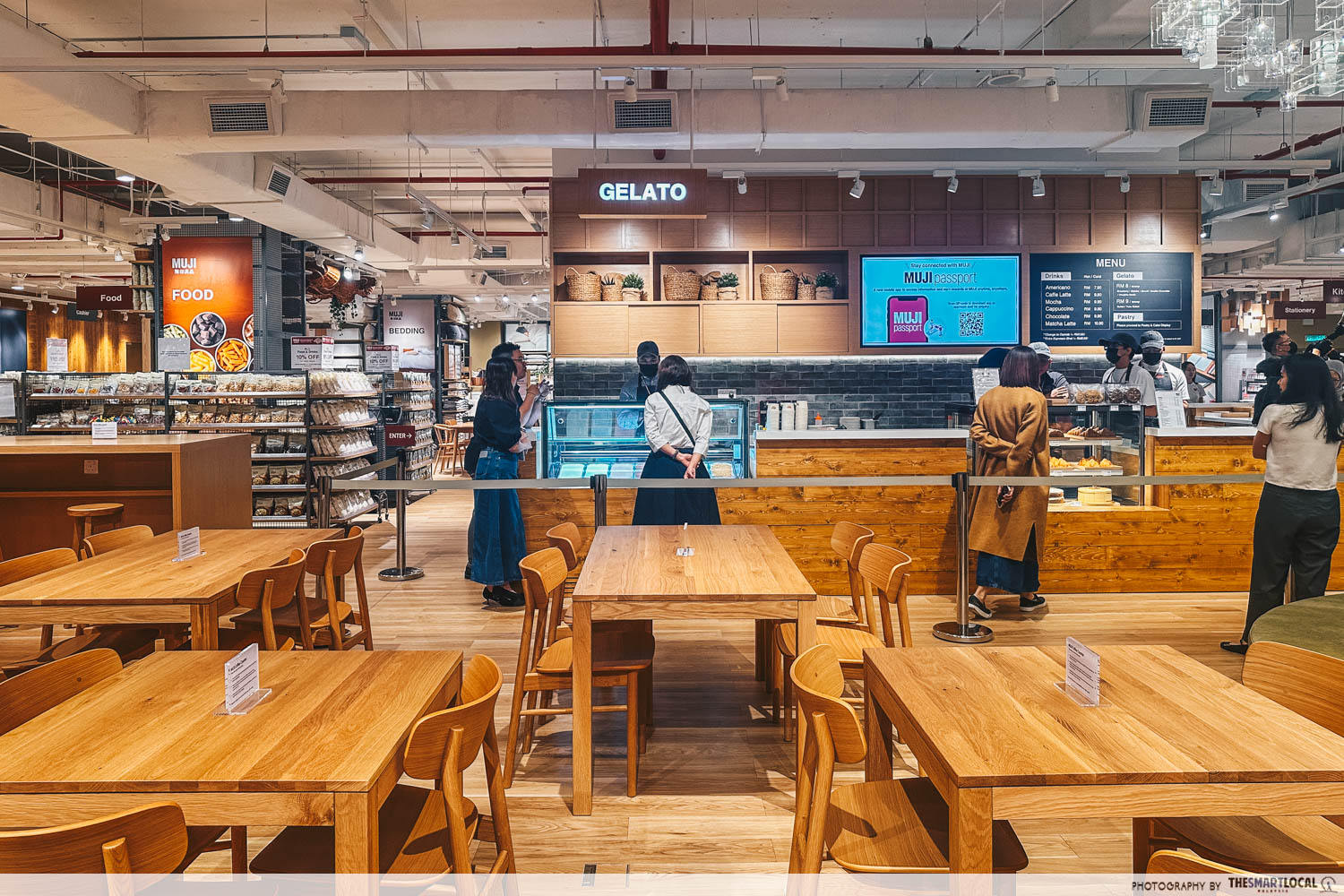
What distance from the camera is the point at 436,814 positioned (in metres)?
2.20

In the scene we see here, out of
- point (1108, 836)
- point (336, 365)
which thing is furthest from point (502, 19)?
point (336, 365)

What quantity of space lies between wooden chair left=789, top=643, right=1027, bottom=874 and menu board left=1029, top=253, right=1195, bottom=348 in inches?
277

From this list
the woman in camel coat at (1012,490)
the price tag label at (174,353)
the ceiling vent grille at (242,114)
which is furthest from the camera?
the price tag label at (174,353)

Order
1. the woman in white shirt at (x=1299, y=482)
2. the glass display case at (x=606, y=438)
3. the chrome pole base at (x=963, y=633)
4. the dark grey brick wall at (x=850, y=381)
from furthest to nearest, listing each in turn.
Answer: the dark grey brick wall at (x=850, y=381) → the glass display case at (x=606, y=438) → the chrome pole base at (x=963, y=633) → the woman in white shirt at (x=1299, y=482)

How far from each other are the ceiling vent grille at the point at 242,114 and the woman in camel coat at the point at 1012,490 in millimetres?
5416

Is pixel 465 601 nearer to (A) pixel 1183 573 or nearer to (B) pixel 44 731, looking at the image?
(B) pixel 44 731

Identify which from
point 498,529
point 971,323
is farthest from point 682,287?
point 498,529

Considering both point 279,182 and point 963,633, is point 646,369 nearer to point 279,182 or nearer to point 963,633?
point 963,633

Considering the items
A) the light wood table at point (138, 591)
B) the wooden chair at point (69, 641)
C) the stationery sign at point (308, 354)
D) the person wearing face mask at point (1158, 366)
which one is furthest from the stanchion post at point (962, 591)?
the stationery sign at point (308, 354)

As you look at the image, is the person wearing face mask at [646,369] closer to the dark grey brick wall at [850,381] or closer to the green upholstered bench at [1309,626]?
the dark grey brick wall at [850,381]

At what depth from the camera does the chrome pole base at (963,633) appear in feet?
16.3

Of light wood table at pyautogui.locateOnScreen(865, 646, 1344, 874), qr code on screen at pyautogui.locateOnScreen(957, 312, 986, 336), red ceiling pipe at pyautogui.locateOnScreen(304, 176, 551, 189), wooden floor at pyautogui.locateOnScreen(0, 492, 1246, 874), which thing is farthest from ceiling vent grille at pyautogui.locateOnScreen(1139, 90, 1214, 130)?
red ceiling pipe at pyautogui.locateOnScreen(304, 176, 551, 189)

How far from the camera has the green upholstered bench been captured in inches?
119

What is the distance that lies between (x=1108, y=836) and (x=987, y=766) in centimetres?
170
